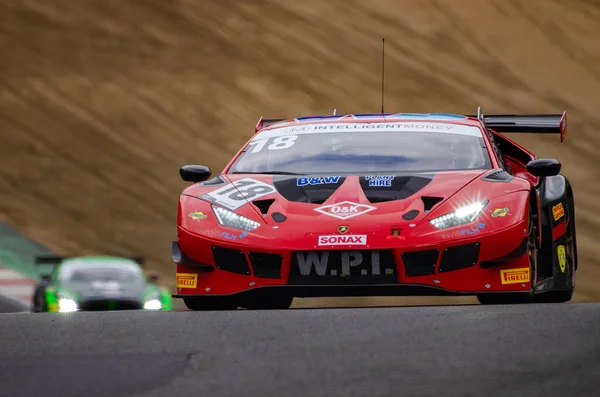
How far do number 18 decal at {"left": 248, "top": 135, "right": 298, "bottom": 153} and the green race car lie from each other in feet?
27.5

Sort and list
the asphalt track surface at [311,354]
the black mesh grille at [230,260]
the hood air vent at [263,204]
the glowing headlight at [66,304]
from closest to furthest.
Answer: the asphalt track surface at [311,354] → the black mesh grille at [230,260] → the hood air vent at [263,204] → the glowing headlight at [66,304]

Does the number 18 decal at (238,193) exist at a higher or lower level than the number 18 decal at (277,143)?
lower

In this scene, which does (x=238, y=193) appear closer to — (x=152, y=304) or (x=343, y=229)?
(x=343, y=229)

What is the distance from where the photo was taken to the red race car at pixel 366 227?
8.66 m

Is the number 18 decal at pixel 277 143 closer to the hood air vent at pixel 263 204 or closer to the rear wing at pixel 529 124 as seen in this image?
the hood air vent at pixel 263 204

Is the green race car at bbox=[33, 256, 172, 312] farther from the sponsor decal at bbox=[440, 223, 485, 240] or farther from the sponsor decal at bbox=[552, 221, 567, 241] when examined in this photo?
the sponsor decal at bbox=[440, 223, 485, 240]

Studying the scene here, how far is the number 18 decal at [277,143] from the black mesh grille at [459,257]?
1863 millimetres

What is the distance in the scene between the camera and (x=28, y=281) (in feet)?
76.4

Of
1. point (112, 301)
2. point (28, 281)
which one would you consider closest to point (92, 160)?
point (28, 281)

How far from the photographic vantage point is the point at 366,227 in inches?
342

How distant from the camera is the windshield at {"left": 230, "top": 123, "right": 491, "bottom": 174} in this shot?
9.71 m

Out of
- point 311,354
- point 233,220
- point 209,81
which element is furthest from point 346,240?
point 209,81

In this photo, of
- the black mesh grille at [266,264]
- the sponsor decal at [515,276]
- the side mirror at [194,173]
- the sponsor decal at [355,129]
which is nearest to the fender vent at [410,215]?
the sponsor decal at [515,276]

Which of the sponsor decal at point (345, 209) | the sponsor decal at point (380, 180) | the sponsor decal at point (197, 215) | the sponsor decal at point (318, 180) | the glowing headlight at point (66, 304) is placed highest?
the glowing headlight at point (66, 304)
